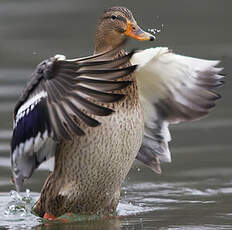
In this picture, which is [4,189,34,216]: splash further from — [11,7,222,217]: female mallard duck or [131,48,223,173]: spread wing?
[131,48,223,173]: spread wing

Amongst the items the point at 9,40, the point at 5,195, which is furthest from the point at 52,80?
the point at 9,40

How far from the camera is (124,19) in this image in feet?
22.2

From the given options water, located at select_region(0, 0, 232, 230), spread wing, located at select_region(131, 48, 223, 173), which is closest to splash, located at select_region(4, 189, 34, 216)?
water, located at select_region(0, 0, 232, 230)

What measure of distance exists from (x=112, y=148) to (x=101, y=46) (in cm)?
73

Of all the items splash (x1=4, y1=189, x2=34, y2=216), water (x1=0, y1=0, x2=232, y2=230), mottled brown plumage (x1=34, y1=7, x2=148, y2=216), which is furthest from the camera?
splash (x1=4, y1=189, x2=34, y2=216)

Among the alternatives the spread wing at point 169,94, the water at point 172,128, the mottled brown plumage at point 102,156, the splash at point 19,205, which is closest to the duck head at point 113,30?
the mottled brown plumage at point 102,156

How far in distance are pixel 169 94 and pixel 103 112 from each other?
1481 millimetres

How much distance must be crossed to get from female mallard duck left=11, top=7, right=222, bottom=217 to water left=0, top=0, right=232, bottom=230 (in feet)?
0.97

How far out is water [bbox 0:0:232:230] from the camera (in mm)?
6895

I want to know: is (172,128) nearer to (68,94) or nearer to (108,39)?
(108,39)

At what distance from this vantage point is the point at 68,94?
233 inches

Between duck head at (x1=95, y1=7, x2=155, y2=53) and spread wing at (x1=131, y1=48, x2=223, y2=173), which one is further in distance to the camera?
spread wing at (x1=131, y1=48, x2=223, y2=173)

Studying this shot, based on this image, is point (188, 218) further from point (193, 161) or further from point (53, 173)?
point (193, 161)

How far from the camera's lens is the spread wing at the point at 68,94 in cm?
584
